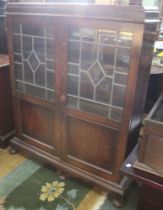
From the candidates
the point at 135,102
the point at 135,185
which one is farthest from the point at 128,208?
the point at 135,102

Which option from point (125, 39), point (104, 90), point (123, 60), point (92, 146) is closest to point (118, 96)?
point (104, 90)

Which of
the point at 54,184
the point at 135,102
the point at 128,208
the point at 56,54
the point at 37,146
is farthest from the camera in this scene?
the point at 37,146

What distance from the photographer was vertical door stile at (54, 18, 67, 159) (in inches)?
50.4

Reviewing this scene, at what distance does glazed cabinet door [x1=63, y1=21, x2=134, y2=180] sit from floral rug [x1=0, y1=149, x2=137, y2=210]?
174mm

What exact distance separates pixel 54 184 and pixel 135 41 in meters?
1.14

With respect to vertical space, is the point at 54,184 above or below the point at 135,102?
below

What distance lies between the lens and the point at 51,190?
157 centimetres

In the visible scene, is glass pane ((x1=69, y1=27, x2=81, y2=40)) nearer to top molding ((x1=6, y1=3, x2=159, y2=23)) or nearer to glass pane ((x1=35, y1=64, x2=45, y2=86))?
Answer: top molding ((x1=6, y1=3, x2=159, y2=23))

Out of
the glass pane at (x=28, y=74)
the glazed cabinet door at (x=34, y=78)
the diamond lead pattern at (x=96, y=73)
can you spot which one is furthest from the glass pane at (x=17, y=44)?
the diamond lead pattern at (x=96, y=73)

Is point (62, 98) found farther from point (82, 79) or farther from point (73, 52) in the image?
point (73, 52)

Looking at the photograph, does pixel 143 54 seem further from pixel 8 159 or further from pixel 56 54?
pixel 8 159

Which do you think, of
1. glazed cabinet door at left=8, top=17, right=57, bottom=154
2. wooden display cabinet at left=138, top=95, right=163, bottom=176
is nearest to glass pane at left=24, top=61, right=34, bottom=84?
glazed cabinet door at left=8, top=17, right=57, bottom=154

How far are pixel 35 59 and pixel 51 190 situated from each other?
91 cm

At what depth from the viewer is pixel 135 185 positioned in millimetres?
1637
